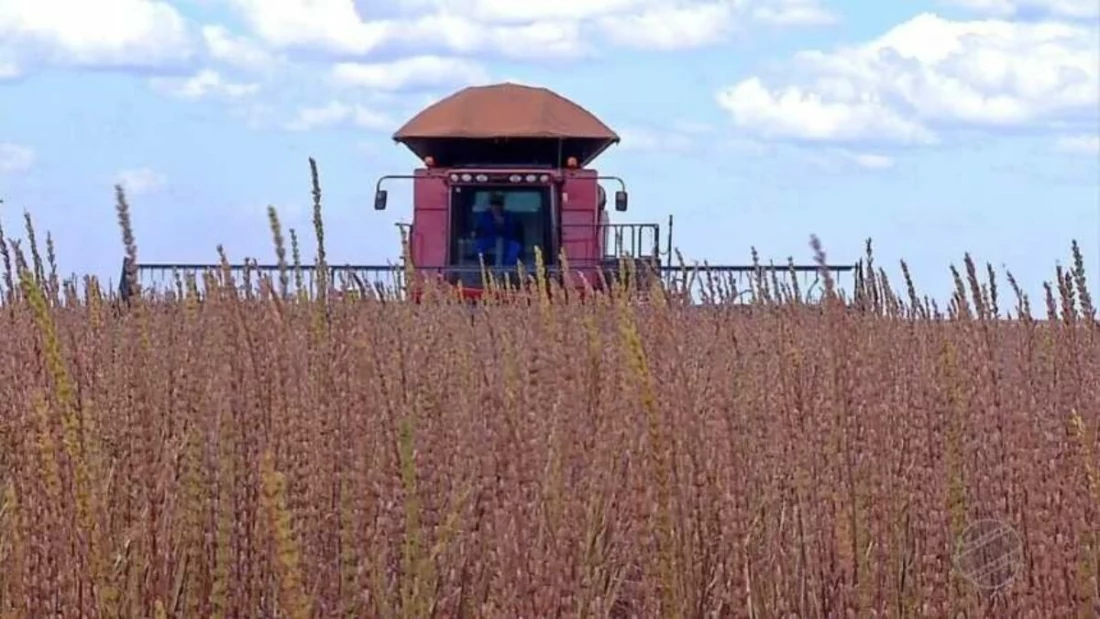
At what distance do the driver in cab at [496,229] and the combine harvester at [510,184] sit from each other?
0.03 m

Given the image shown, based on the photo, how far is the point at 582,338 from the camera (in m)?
4.82

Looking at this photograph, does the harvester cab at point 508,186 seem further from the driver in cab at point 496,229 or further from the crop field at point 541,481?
the crop field at point 541,481

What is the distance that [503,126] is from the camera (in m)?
16.6

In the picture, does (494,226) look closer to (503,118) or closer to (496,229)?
(496,229)

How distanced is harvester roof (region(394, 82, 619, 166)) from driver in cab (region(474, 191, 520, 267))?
3.71 feet

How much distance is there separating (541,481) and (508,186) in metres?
12.9

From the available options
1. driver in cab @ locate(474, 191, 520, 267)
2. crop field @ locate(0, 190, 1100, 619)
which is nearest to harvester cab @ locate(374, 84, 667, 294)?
driver in cab @ locate(474, 191, 520, 267)

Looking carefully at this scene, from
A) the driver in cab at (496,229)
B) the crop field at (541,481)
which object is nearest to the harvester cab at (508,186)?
the driver in cab at (496,229)

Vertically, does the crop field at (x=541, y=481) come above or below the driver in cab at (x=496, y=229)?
below

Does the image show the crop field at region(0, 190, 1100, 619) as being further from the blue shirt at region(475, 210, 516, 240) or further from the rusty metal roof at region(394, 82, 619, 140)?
the rusty metal roof at region(394, 82, 619, 140)

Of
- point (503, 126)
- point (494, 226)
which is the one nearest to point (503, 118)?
point (503, 126)

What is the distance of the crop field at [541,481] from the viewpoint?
2.43 meters

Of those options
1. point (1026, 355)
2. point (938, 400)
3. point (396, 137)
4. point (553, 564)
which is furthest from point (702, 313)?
point (396, 137)

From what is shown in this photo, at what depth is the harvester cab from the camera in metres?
15.4
